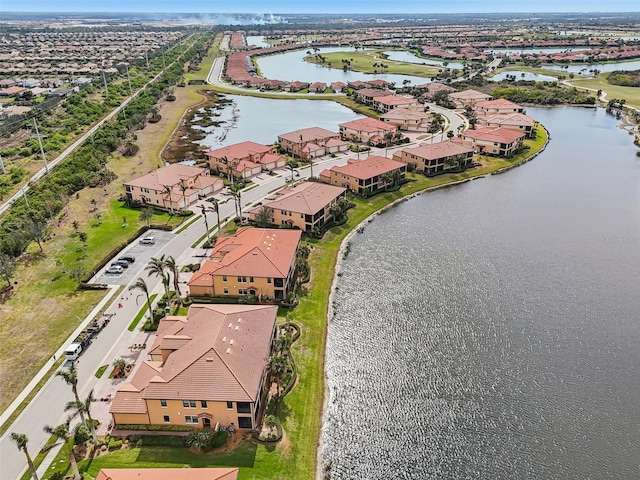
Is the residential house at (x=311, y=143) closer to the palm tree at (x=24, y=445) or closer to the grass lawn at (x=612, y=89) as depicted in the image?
the palm tree at (x=24, y=445)

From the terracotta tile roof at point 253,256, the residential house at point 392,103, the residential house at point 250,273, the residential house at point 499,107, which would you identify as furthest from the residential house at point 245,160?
the residential house at point 499,107

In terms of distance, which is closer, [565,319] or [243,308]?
[243,308]

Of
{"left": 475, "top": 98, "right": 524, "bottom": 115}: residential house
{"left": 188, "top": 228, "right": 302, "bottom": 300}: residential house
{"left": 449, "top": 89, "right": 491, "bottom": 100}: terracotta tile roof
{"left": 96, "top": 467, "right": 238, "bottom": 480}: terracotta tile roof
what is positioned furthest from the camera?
{"left": 449, "top": 89, "right": 491, "bottom": 100}: terracotta tile roof

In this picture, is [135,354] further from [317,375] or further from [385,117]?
[385,117]

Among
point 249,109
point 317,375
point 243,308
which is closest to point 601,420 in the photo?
point 317,375

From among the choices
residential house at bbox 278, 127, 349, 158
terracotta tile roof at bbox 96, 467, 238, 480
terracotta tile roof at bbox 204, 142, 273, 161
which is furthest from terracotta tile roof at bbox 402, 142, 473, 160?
terracotta tile roof at bbox 96, 467, 238, 480

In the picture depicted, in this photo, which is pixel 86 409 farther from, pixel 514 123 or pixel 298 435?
pixel 514 123

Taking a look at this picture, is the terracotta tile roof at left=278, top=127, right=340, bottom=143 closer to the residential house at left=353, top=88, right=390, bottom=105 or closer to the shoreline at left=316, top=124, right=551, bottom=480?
the shoreline at left=316, top=124, right=551, bottom=480
